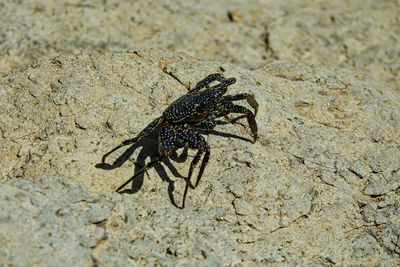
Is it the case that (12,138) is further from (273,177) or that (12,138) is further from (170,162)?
(273,177)

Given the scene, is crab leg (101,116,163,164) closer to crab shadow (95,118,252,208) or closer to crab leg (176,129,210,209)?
crab shadow (95,118,252,208)

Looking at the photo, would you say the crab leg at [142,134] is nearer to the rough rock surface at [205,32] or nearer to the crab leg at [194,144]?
the crab leg at [194,144]

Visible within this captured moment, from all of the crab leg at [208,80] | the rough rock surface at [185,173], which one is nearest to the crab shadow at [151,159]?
the rough rock surface at [185,173]

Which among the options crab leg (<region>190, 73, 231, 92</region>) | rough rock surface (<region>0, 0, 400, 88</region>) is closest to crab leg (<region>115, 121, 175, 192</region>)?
crab leg (<region>190, 73, 231, 92</region>)

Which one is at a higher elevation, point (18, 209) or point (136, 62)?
point (136, 62)

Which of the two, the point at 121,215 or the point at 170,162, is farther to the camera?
the point at 170,162

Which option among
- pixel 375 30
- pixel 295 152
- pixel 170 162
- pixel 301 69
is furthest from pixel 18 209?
pixel 375 30
